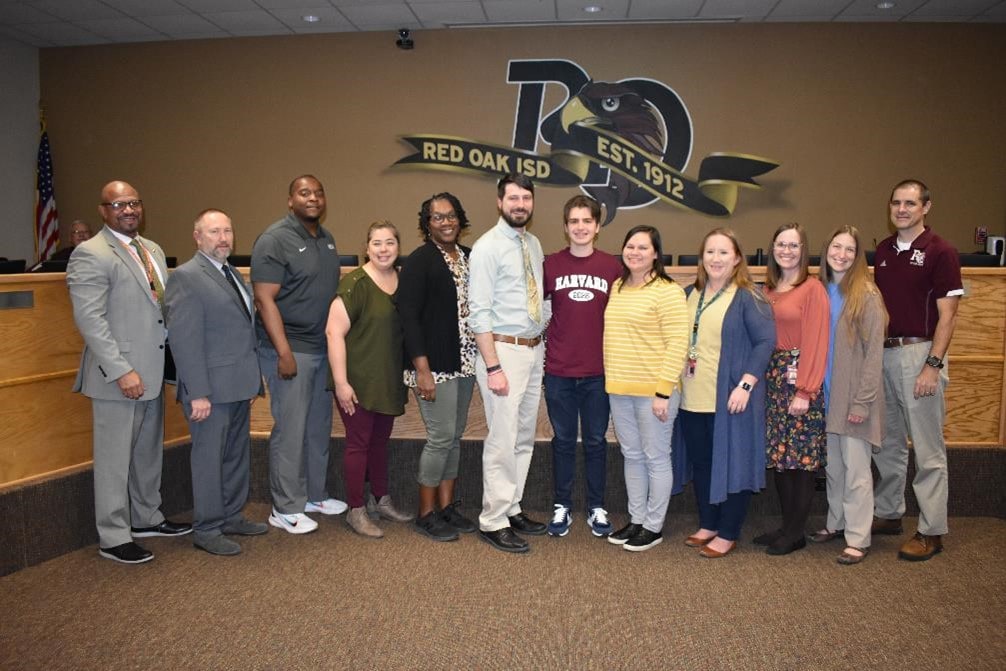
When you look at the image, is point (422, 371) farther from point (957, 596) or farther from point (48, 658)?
point (957, 596)

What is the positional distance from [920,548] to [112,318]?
3487mm

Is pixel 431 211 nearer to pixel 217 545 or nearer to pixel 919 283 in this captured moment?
pixel 217 545

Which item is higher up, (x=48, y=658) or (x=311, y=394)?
(x=311, y=394)

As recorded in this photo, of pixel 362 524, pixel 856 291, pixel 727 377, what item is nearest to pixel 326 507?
pixel 362 524

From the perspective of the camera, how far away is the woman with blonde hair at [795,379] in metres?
2.89

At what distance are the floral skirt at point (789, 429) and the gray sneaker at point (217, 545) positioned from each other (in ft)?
7.58

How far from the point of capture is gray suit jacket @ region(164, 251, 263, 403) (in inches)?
116

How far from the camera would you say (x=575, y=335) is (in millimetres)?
3094

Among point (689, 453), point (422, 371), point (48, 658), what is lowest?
point (48, 658)

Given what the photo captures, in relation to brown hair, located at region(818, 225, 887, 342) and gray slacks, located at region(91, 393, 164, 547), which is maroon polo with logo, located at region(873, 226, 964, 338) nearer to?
brown hair, located at region(818, 225, 887, 342)

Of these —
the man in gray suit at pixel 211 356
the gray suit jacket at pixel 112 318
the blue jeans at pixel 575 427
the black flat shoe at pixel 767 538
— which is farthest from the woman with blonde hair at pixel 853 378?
the gray suit jacket at pixel 112 318

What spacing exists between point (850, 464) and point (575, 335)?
127cm

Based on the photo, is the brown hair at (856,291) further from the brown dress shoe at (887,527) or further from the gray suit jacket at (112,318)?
the gray suit jacket at (112,318)

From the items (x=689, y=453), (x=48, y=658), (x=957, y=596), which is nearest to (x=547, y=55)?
(x=689, y=453)
